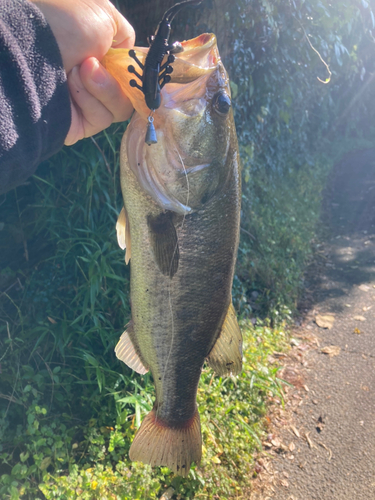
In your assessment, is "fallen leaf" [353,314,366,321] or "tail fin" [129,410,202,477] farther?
"fallen leaf" [353,314,366,321]

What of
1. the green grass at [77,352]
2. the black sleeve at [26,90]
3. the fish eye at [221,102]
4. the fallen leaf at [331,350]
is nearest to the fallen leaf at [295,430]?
the green grass at [77,352]

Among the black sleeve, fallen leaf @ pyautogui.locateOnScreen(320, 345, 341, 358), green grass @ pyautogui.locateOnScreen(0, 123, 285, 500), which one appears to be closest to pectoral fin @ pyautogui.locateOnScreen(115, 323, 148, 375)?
the black sleeve

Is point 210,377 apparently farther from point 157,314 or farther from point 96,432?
point 157,314

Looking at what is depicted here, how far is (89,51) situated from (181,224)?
0.73 meters

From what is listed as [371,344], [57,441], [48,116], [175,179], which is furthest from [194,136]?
[371,344]

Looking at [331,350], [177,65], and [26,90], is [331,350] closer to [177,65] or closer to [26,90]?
[177,65]

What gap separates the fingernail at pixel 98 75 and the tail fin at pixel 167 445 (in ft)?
5.17

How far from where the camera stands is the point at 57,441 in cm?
263

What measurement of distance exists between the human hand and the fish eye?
1.15 feet

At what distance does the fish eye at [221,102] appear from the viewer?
1581 millimetres

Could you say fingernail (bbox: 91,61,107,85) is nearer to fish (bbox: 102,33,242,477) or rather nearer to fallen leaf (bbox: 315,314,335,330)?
fish (bbox: 102,33,242,477)

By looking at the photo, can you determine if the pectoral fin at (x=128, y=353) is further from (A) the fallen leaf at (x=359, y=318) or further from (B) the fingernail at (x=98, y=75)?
(A) the fallen leaf at (x=359, y=318)

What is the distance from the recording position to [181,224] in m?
1.65

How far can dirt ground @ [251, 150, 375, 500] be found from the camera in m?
3.39
